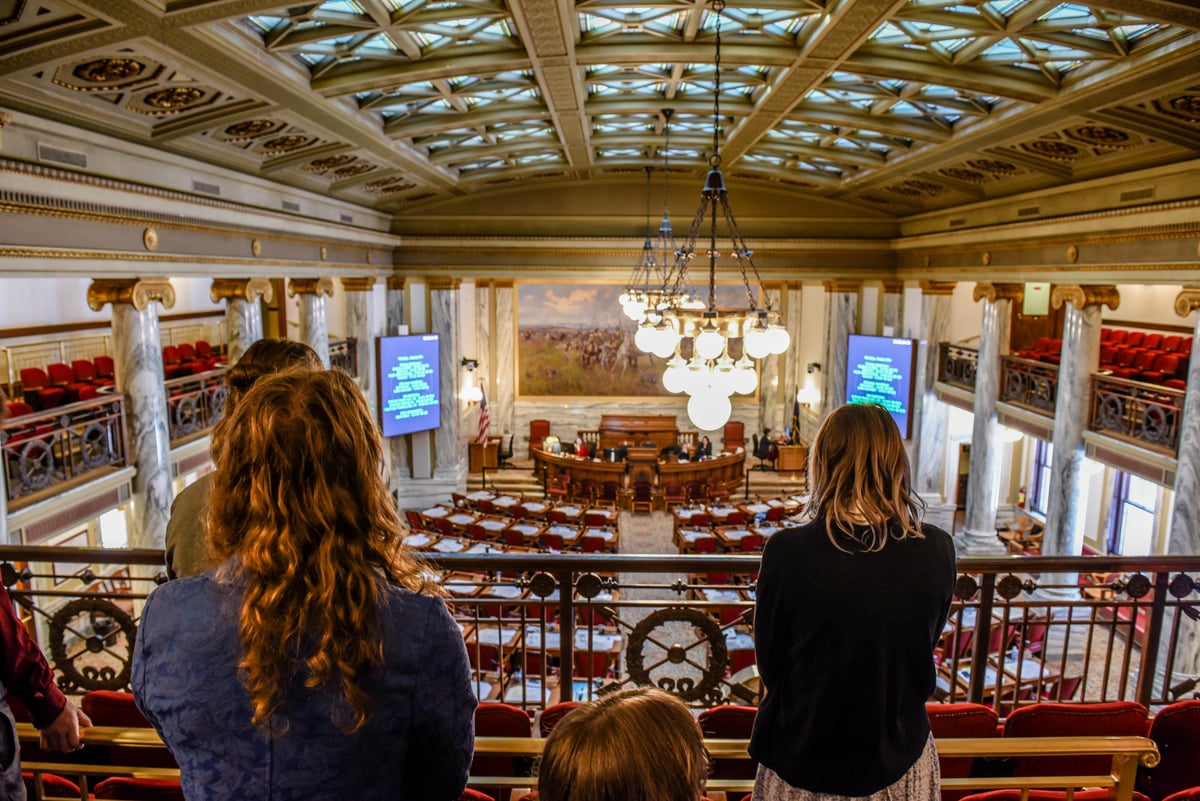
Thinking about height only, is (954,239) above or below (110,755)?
above

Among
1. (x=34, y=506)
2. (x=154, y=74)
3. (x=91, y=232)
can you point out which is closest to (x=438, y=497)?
(x=34, y=506)

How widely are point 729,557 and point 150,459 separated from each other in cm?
700

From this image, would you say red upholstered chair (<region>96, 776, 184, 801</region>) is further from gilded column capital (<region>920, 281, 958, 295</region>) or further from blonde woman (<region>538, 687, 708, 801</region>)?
gilded column capital (<region>920, 281, 958, 295</region>)

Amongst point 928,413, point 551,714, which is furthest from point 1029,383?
point 551,714

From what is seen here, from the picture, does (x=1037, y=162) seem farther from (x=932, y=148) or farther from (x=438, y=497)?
(x=438, y=497)

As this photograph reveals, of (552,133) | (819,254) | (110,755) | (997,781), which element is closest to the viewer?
(997,781)

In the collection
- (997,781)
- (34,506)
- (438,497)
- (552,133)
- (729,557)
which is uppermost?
(552,133)

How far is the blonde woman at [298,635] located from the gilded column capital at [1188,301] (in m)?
8.02

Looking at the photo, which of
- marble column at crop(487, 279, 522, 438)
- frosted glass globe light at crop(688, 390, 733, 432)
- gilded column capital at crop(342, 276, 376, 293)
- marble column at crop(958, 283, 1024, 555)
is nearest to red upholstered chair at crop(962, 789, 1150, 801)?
frosted glass globe light at crop(688, 390, 733, 432)

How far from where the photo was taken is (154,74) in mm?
5332

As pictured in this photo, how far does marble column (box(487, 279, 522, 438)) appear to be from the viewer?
1847 centimetres

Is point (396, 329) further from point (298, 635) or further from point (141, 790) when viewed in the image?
point (298, 635)

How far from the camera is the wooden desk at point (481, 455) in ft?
54.4

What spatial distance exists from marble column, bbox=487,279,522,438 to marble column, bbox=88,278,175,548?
11.0m
